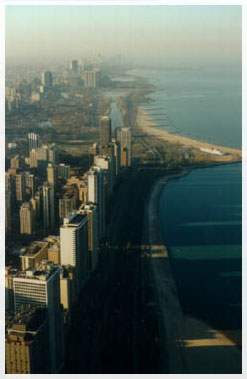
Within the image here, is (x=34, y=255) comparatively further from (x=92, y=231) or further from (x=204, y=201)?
(x=204, y=201)

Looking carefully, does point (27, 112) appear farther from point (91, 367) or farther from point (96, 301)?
point (91, 367)

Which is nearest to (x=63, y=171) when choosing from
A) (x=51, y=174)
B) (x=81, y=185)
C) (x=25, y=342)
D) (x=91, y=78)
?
(x=51, y=174)

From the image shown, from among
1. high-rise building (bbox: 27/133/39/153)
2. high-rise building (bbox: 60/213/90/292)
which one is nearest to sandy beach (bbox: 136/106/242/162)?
high-rise building (bbox: 27/133/39/153)

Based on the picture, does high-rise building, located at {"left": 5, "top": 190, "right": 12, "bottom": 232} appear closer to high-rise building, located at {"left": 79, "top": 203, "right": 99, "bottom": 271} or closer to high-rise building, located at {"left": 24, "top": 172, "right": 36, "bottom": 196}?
high-rise building, located at {"left": 24, "top": 172, "right": 36, "bottom": 196}

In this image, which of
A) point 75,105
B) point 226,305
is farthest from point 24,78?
point 226,305

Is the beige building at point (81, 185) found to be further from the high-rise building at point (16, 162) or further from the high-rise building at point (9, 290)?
the high-rise building at point (9, 290)

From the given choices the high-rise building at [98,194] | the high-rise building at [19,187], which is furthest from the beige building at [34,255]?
the high-rise building at [19,187]
